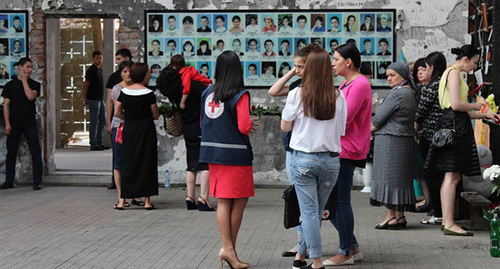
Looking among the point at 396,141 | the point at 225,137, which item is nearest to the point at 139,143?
the point at 396,141

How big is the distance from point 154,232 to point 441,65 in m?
3.66

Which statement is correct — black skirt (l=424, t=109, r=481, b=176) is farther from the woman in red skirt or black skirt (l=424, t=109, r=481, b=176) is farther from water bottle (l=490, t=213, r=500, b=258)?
the woman in red skirt

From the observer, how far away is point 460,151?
8.57 m

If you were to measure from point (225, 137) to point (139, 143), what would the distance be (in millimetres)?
3795

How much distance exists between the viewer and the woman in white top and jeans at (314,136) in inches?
247

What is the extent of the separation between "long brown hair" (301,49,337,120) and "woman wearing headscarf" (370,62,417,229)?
2459mm

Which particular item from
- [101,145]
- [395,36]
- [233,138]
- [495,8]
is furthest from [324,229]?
[101,145]

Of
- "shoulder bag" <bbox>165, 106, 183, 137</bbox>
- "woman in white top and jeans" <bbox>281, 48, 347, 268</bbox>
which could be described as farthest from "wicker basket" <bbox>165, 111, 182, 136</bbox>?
"woman in white top and jeans" <bbox>281, 48, 347, 268</bbox>

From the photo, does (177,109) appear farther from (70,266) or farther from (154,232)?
(70,266)

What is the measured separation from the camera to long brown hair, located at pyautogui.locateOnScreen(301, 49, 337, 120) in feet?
20.5

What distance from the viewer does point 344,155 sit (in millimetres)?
6898

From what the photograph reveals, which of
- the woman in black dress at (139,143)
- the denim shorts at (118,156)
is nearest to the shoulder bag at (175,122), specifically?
the woman in black dress at (139,143)

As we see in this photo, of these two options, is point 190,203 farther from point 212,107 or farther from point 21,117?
point 212,107

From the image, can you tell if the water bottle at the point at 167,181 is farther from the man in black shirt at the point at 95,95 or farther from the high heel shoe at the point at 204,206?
the man in black shirt at the point at 95,95
